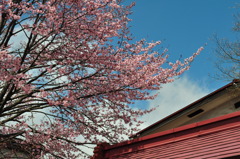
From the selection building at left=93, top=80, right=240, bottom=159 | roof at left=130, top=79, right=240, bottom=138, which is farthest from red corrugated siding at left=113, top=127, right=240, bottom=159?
roof at left=130, top=79, right=240, bottom=138

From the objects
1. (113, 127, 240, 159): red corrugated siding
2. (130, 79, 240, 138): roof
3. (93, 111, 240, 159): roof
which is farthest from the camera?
(130, 79, 240, 138): roof

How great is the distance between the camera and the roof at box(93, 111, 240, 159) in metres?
5.49

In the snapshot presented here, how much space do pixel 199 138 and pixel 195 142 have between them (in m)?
0.13

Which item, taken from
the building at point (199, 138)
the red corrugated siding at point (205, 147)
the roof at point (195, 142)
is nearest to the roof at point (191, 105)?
the building at point (199, 138)

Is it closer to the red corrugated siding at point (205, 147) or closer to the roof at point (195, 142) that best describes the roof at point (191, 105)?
the roof at point (195, 142)

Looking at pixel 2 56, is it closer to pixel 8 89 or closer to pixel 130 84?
pixel 8 89

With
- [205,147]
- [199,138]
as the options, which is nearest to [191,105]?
[199,138]

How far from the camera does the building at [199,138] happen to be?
5551 mm

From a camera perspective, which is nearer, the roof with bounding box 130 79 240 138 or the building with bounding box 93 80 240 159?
the building with bounding box 93 80 240 159

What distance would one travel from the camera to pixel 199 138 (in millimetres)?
6023

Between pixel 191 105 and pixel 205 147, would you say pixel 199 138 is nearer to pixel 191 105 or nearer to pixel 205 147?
pixel 205 147

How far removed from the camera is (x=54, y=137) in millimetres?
9414

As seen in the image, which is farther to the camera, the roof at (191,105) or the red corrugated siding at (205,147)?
the roof at (191,105)

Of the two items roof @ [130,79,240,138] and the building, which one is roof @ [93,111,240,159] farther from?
roof @ [130,79,240,138]
